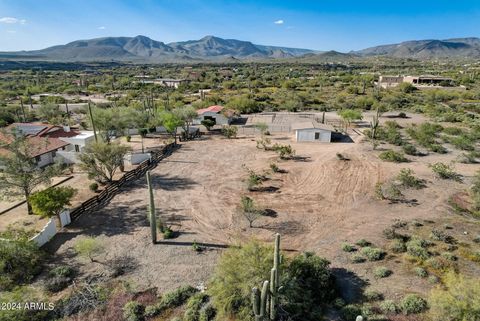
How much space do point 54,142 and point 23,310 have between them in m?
24.0

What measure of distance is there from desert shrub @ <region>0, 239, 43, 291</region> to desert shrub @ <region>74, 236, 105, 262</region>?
6.44 ft

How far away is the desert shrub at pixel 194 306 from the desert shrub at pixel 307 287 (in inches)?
130

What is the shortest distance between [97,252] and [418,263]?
15862 millimetres

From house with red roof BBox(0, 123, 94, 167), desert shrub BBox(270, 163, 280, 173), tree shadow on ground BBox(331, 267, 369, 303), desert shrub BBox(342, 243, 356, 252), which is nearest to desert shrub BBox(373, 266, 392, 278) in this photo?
tree shadow on ground BBox(331, 267, 369, 303)

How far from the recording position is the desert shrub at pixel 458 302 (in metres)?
10.5

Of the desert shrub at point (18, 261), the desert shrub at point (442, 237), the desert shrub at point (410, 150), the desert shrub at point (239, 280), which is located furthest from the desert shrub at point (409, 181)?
the desert shrub at point (18, 261)

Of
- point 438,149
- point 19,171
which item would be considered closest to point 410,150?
point 438,149

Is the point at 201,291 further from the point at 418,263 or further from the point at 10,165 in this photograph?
the point at 10,165

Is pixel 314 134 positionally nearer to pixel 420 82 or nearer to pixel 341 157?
pixel 341 157

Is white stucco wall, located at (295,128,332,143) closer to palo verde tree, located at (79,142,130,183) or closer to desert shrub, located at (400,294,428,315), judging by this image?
palo verde tree, located at (79,142,130,183)

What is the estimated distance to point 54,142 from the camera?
31750mm

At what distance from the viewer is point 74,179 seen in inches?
1067

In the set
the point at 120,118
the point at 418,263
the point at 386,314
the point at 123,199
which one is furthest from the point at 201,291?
the point at 120,118

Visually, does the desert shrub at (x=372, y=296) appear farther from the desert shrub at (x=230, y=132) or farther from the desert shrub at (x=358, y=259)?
the desert shrub at (x=230, y=132)
